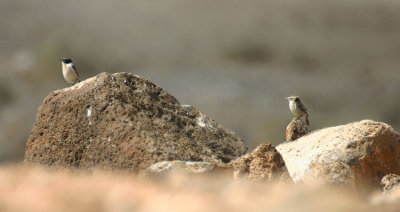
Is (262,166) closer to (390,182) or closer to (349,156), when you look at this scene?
(349,156)

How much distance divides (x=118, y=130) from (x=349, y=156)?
3.19m

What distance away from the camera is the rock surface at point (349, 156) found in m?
7.28

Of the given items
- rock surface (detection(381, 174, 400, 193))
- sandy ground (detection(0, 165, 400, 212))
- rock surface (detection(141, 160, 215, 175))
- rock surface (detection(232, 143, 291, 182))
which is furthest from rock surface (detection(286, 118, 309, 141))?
sandy ground (detection(0, 165, 400, 212))

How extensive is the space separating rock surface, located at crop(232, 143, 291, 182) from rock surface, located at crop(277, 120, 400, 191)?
55 cm

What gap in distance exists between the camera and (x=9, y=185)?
16.4 feet

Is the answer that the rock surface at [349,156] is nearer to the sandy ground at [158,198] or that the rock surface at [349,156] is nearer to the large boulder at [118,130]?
the large boulder at [118,130]

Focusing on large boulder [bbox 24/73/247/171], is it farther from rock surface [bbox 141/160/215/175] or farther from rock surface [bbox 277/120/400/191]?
rock surface [bbox 277/120/400/191]

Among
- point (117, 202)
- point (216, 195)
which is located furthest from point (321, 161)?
point (117, 202)

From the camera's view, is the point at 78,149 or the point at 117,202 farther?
the point at 78,149

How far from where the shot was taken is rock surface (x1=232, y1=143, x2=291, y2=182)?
6.64 metres

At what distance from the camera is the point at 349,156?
25.5 ft

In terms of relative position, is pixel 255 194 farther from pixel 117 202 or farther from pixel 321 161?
pixel 321 161

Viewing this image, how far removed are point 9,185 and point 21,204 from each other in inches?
30.3

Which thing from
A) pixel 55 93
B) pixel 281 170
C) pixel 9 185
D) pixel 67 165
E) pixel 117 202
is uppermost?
pixel 55 93
